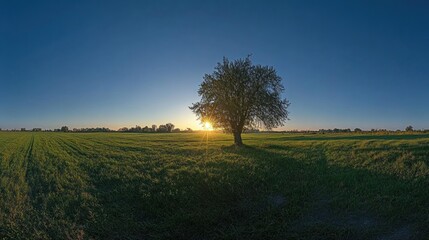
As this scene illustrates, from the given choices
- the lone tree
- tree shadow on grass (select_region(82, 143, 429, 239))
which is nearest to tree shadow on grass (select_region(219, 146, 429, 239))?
tree shadow on grass (select_region(82, 143, 429, 239))

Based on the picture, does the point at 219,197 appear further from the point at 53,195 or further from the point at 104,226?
the point at 53,195

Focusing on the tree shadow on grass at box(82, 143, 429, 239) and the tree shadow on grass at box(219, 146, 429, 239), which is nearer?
the tree shadow on grass at box(219, 146, 429, 239)

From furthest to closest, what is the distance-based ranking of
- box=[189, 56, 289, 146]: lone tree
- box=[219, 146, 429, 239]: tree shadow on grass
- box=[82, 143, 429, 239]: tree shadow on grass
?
box=[189, 56, 289, 146]: lone tree, box=[82, 143, 429, 239]: tree shadow on grass, box=[219, 146, 429, 239]: tree shadow on grass

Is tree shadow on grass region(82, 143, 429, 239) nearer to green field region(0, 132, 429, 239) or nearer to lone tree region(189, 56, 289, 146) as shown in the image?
green field region(0, 132, 429, 239)

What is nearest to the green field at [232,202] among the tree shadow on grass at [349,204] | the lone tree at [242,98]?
the tree shadow on grass at [349,204]

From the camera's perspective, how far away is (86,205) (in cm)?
1277

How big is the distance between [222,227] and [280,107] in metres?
27.8

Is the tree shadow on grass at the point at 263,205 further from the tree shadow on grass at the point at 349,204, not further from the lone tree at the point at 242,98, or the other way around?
the lone tree at the point at 242,98

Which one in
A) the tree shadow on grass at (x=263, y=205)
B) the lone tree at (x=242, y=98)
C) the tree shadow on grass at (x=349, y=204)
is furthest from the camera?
the lone tree at (x=242, y=98)

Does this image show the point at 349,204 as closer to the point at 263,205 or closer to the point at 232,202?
the point at 263,205

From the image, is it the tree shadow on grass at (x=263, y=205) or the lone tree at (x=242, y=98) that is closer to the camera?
the tree shadow on grass at (x=263, y=205)

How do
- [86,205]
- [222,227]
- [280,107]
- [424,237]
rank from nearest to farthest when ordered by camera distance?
[424,237] < [222,227] < [86,205] < [280,107]

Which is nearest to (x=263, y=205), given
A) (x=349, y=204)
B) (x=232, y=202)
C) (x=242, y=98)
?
(x=232, y=202)

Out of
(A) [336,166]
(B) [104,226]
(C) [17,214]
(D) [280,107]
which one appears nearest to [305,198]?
(A) [336,166]
